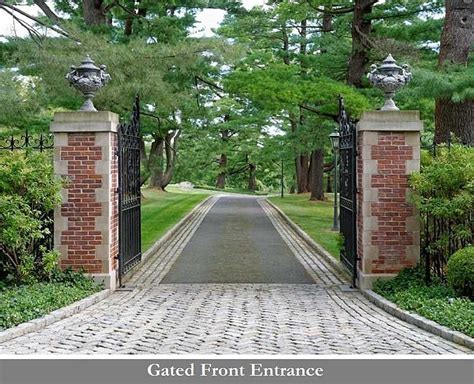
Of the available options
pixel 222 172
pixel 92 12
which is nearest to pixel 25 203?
pixel 92 12

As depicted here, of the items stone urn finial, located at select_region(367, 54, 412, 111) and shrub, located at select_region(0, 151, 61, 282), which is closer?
shrub, located at select_region(0, 151, 61, 282)

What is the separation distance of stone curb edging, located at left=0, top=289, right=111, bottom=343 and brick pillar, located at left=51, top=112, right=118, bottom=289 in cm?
70

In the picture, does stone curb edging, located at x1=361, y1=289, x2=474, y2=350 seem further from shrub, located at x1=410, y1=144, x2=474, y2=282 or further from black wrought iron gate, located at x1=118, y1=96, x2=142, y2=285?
black wrought iron gate, located at x1=118, y1=96, x2=142, y2=285

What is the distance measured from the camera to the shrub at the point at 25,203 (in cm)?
866

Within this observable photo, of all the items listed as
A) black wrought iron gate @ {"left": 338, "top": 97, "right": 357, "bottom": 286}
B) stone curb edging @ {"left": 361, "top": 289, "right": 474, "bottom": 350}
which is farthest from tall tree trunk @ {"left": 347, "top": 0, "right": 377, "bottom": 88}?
stone curb edging @ {"left": 361, "top": 289, "right": 474, "bottom": 350}

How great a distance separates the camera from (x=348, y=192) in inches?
431

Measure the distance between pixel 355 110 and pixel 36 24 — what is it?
8183 mm

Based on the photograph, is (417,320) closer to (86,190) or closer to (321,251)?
(86,190)

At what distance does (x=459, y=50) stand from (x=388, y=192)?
15.6 ft

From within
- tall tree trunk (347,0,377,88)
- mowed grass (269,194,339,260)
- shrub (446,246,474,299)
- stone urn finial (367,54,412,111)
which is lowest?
mowed grass (269,194,339,260)

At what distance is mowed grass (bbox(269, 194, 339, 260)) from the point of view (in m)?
14.9

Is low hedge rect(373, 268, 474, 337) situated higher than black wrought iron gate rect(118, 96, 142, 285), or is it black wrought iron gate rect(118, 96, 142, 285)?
black wrought iron gate rect(118, 96, 142, 285)

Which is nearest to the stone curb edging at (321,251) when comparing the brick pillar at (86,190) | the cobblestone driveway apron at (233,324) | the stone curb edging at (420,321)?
the cobblestone driveway apron at (233,324)
